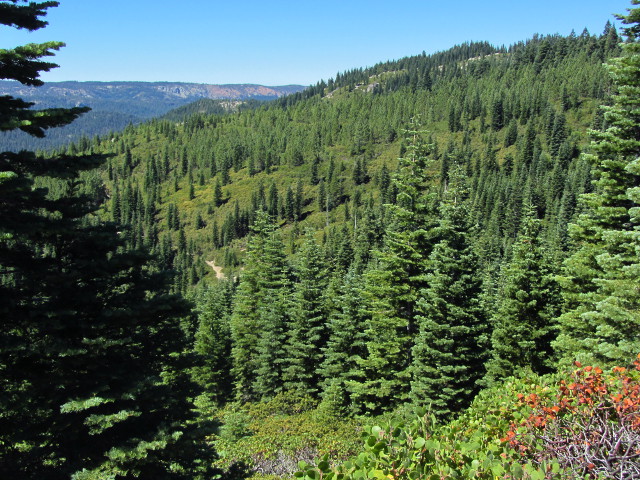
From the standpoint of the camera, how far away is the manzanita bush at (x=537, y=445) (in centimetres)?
409

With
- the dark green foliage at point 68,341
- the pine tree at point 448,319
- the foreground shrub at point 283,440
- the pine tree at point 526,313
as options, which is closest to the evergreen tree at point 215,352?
the foreground shrub at point 283,440

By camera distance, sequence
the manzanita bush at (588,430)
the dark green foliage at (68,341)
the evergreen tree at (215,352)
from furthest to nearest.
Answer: the evergreen tree at (215,352) → the dark green foliage at (68,341) → the manzanita bush at (588,430)

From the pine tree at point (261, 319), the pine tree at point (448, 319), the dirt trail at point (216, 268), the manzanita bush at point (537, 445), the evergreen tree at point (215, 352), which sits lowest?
the dirt trail at point (216, 268)

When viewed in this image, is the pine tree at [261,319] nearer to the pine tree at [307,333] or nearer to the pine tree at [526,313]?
the pine tree at [307,333]

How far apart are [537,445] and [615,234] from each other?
37.8 feet

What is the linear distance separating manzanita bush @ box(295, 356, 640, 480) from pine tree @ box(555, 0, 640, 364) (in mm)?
8761

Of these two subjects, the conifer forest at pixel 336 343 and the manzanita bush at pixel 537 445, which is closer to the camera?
the manzanita bush at pixel 537 445

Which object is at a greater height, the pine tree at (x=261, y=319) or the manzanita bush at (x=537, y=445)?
the manzanita bush at (x=537, y=445)

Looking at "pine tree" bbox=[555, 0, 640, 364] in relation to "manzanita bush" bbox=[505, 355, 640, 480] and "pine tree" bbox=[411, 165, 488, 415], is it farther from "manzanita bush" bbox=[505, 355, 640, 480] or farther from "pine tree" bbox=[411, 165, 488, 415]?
"manzanita bush" bbox=[505, 355, 640, 480]

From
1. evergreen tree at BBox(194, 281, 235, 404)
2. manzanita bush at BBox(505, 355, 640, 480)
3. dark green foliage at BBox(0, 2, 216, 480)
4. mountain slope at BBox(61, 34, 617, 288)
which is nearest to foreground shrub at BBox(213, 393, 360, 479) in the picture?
dark green foliage at BBox(0, 2, 216, 480)

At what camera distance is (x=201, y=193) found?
181m

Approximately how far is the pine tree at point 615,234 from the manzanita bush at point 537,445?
8.76 metres

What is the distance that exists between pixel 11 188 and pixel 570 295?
Answer: 20725 millimetres

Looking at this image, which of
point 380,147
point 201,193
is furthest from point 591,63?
point 201,193
